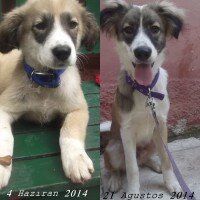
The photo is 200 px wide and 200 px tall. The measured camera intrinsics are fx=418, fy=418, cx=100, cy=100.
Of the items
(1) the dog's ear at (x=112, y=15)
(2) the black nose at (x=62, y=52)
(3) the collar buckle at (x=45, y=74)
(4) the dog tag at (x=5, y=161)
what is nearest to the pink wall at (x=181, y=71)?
(1) the dog's ear at (x=112, y=15)

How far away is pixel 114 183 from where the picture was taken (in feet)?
7.59

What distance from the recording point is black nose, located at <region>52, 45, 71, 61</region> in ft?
5.18

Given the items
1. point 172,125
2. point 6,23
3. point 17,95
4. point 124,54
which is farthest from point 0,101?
point 172,125

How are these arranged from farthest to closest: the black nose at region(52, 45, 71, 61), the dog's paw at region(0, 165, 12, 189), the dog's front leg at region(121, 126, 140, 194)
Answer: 1. the dog's front leg at region(121, 126, 140, 194)
2. the black nose at region(52, 45, 71, 61)
3. the dog's paw at region(0, 165, 12, 189)

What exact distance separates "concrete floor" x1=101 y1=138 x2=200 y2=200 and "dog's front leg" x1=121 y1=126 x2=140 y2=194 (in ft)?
0.37

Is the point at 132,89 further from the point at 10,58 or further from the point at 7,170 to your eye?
the point at 7,170

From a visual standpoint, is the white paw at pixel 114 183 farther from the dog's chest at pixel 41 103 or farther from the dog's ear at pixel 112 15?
the dog's ear at pixel 112 15

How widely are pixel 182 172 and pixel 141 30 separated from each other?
100 centimetres

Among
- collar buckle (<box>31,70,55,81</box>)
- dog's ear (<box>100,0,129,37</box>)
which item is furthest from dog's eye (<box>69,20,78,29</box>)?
dog's ear (<box>100,0,129,37</box>)

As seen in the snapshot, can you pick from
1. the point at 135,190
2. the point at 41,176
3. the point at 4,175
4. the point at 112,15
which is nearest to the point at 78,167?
the point at 41,176

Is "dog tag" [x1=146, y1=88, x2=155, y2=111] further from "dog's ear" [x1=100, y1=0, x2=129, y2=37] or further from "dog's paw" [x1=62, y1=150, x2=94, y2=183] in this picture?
"dog's paw" [x1=62, y1=150, x2=94, y2=183]

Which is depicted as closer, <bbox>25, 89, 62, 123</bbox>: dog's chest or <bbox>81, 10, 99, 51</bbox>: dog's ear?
<bbox>25, 89, 62, 123</bbox>: dog's chest

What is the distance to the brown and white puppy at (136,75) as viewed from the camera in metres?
1.93

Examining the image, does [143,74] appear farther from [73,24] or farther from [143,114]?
[73,24]
